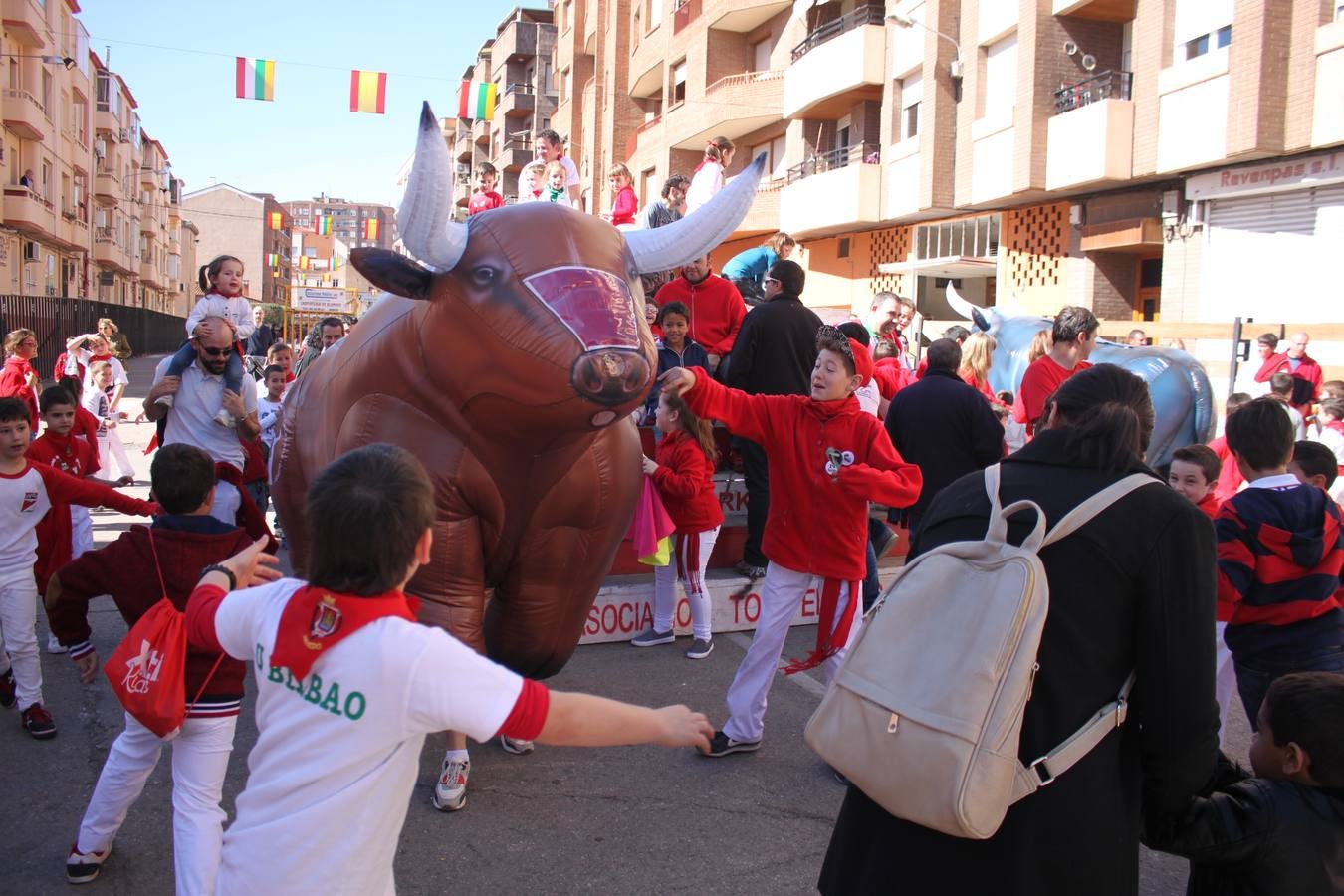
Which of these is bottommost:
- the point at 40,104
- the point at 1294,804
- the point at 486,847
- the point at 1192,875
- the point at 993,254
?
the point at 486,847

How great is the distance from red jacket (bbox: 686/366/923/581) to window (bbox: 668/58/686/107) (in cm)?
2740

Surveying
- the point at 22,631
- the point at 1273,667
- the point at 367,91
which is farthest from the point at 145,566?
the point at 367,91

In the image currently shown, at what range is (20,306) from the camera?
23.4 m

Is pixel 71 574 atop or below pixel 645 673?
atop

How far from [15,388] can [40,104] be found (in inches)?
1173

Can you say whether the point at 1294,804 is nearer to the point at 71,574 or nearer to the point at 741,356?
the point at 71,574

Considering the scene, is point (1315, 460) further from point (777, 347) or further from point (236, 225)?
point (236, 225)

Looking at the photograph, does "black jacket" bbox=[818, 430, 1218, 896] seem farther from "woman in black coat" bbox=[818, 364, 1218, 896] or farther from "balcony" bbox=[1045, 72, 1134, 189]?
"balcony" bbox=[1045, 72, 1134, 189]

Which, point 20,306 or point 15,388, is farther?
point 20,306

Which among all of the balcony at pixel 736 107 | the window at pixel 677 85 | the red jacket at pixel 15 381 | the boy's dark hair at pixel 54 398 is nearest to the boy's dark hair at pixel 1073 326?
the boy's dark hair at pixel 54 398

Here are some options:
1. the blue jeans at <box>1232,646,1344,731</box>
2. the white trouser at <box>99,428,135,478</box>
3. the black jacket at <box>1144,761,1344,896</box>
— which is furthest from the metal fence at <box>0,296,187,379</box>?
the black jacket at <box>1144,761,1344,896</box>

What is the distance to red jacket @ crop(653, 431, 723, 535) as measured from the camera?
210 inches

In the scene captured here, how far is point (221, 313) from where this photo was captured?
5.62 m

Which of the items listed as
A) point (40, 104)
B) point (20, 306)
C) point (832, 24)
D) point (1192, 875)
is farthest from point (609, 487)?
point (40, 104)
